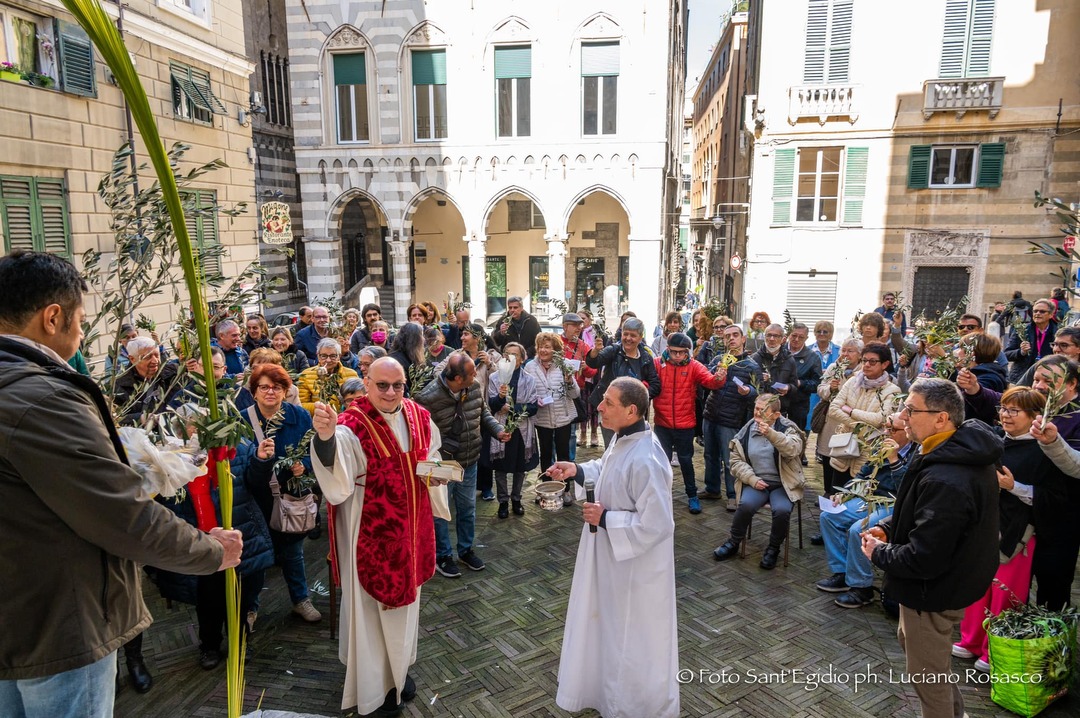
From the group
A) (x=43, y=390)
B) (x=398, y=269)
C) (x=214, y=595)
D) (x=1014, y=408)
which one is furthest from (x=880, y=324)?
(x=398, y=269)

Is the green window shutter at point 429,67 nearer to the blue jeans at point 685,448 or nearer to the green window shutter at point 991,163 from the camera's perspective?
the green window shutter at point 991,163

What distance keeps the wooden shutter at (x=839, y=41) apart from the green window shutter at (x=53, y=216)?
661 inches

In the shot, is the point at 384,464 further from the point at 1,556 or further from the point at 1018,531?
the point at 1018,531

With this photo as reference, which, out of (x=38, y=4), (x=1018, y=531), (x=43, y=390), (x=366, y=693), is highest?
(x=38, y=4)

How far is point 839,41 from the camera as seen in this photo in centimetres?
1656

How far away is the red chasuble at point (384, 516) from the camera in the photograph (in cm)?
405

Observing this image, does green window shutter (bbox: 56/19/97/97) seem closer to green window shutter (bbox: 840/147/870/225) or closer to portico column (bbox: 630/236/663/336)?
portico column (bbox: 630/236/663/336)

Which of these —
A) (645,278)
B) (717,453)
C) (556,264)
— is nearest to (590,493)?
(717,453)

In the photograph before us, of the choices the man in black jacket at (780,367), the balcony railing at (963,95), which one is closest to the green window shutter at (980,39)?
the balcony railing at (963,95)

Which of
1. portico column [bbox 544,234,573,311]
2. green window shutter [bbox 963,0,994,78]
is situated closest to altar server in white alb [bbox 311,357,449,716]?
portico column [bbox 544,234,573,311]

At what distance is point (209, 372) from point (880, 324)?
7.33 metres

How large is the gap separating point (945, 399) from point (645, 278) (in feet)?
53.7

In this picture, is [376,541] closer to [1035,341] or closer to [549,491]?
[549,491]

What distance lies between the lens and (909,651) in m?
3.69
